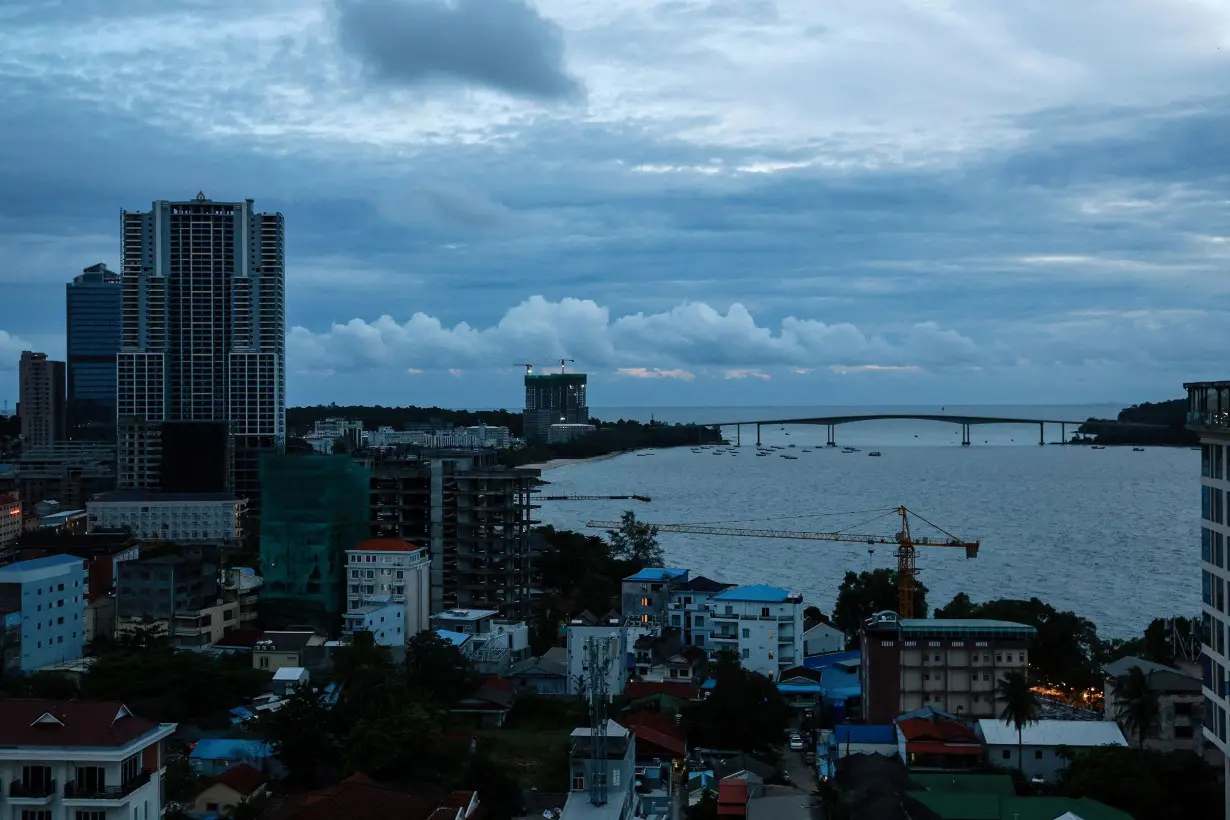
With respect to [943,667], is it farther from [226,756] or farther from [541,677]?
[226,756]

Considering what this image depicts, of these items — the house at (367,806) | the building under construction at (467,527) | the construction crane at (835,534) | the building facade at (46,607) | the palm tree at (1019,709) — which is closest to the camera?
the house at (367,806)

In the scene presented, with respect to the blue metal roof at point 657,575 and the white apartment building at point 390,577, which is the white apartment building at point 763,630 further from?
the white apartment building at point 390,577

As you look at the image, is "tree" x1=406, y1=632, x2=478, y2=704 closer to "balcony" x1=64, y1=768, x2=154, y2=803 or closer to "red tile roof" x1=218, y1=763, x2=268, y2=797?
"red tile roof" x1=218, y1=763, x2=268, y2=797

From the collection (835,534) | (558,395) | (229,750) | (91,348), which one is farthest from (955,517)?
(558,395)

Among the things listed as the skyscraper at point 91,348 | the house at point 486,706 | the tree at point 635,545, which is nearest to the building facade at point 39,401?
the skyscraper at point 91,348

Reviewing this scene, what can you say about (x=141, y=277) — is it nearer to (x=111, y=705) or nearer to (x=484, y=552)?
(x=484, y=552)

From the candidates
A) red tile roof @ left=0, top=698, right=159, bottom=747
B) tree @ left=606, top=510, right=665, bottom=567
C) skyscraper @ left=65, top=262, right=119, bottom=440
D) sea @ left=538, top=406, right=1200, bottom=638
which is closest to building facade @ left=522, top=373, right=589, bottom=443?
sea @ left=538, top=406, right=1200, bottom=638

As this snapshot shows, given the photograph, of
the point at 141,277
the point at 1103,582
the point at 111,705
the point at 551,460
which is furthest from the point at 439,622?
the point at 551,460

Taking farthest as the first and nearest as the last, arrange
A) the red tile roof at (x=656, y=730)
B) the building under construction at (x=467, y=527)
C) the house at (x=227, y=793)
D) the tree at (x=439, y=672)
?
1. the building under construction at (x=467, y=527)
2. the tree at (x=439, y=672)
3. the red tile roof at (x=656, y=730)
4. the house at (x=227, y=793)
